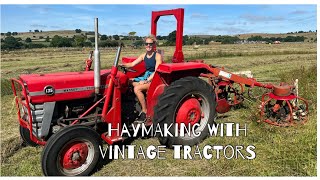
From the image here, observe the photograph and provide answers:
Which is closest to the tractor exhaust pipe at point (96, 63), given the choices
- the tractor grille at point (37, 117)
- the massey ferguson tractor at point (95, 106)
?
the massey ferguson tractor at point (95, 106)

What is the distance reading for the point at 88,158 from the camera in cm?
418

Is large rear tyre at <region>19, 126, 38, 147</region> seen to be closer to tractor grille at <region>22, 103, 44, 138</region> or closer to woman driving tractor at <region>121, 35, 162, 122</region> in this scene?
tractor grille at <region>22, 103, 44, 138</region>

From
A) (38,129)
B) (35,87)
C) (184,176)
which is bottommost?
(184,176)

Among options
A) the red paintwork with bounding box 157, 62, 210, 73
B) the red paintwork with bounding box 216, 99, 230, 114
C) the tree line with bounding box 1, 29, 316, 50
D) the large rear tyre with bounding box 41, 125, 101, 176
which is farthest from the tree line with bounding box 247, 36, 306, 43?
the large rear tyre with bounding box 41, 125, 101, 176

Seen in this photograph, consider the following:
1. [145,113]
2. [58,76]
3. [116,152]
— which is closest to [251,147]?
[145,113]

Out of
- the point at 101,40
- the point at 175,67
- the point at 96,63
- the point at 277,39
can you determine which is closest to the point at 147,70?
the point at 175,67

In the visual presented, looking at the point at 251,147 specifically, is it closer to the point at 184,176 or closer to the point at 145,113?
the point at 184,176

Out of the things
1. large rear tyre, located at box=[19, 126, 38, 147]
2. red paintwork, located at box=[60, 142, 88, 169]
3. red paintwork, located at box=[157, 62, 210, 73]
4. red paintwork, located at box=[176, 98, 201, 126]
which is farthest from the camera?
large rear tyre, located at box=[19, 126, 38, 147]

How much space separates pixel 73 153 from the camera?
157 inches

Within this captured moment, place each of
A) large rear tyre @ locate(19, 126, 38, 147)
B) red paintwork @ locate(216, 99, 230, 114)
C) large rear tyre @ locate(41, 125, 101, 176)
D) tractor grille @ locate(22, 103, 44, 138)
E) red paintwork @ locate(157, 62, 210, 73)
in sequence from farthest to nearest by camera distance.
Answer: red paintwork @ locate(216, 99, 230, 114) < large rear tyre @ locate(19, 126, 38, 147) < red paintwork @ locate(157, 62, 210, 73) < tractor grille @ locate(22, 103, 44, 138) < large rear tyre @ locate(41, 125, 101, 176)

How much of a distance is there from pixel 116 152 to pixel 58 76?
1277 millimetres

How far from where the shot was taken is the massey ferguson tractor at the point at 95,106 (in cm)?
399

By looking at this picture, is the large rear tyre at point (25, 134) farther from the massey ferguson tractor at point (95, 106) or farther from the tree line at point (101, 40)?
the tree line at point (101, 40)

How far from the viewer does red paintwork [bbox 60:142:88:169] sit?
3971mm
